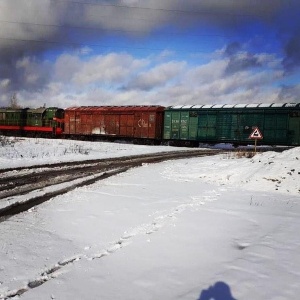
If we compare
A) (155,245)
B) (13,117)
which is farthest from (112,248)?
(13,117)

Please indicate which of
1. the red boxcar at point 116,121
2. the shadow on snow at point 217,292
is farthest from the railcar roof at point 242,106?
the shadow on snow at point 217,292

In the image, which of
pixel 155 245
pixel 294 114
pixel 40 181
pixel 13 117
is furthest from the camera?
pixel 13 117

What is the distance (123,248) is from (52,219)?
2030mm

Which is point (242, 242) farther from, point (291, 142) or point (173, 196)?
point (291, 142)

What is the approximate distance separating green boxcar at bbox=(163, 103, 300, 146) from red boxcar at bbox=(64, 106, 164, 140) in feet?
3.99

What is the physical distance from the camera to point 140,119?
1107 inches

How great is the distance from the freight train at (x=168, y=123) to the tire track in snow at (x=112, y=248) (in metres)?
18.0

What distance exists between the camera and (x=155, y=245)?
4.55 metres

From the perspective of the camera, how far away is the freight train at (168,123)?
23.3m

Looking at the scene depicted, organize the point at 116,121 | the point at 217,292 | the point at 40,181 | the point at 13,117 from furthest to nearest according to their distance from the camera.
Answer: the point at 13,117 → the point at 116,121 → the point at 40,181 → the point at 217,292

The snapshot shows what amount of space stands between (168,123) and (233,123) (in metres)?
5.94

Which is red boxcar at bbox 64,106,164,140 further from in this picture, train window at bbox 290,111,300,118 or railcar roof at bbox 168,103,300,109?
train window at bbox 290,111,300,118

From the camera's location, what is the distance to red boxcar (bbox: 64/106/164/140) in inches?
1096

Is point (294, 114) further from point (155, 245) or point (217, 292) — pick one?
point (217, 292)
